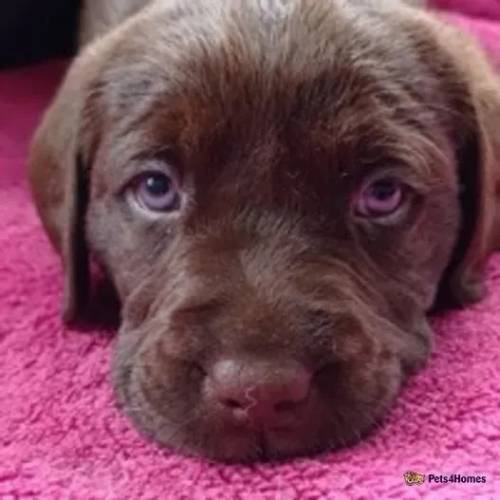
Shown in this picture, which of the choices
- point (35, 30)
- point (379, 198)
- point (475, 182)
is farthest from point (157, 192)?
point (35, 30)

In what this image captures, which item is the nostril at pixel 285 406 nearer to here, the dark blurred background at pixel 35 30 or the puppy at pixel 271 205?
the puppy at pixel 271 205

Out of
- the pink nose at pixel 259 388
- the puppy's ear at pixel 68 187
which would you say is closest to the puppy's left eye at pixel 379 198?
the pink nose at pixel 259 388

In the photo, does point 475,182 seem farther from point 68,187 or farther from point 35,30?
point 35,30

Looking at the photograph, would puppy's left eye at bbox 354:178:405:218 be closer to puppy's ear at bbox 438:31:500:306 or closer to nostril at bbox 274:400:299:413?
puppy's ear at bbox 438:31:500:306

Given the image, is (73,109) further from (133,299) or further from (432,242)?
(432,242)

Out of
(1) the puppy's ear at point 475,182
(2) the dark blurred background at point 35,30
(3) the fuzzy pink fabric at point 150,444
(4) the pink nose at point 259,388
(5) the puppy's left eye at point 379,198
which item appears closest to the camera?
(4) the pink nose at point 259,388
